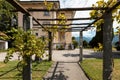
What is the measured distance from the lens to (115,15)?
12055 mm

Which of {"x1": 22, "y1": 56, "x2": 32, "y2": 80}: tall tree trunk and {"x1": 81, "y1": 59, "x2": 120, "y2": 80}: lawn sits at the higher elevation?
{"x1": 22, "y1": 56, "x2": 32, "y2": 80}: tall tree trunk

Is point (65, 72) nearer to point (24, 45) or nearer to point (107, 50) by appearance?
point (107, 50)

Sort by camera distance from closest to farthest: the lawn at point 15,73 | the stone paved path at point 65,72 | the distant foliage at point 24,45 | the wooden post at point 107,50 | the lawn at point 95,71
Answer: the distant foliage at point 24,45
the wooden post at point 107,50
the lawn at point 15,73
the lawn at point 95,71
the stone paved path at point 65,72

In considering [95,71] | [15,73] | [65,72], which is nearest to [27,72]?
[15,73]

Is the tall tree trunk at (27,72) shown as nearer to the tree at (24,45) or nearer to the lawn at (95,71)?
the tree at (24,45)

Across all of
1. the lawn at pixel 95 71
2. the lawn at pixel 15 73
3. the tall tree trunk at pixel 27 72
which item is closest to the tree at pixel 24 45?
the tall tree trunk at pixel 27 72

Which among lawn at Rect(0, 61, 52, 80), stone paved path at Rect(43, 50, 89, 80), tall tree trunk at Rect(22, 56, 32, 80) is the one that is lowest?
stone paved path at Rect(43, 50, 89, 80)

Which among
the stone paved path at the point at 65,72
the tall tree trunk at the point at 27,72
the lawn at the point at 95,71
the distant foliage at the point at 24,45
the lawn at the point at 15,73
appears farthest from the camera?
the stone paved path at the point at 65,72

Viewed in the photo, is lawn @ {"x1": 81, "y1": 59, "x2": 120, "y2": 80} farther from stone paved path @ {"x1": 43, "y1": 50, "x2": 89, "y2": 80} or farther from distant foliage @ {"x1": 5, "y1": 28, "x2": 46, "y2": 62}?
distant foliage @ {"x1": 5, "y1": 28, "x2": 46, "y2": 62}

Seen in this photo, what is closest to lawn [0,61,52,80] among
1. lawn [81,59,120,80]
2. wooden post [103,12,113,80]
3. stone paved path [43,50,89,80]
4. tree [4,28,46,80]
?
stone paved path [43,50,89,80]

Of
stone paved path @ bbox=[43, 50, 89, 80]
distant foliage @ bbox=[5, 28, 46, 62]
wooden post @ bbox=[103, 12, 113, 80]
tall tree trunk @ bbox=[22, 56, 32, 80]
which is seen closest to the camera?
distant foliage @ bbox=[5, 28, 46, 62]

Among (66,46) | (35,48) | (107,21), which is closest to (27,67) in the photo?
(35,48)

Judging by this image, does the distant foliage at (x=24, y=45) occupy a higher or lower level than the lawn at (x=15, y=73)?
higher

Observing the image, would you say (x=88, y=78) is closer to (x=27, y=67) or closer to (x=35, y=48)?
(x=27, y=67)
